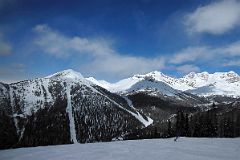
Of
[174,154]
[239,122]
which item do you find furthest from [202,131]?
[174,154]

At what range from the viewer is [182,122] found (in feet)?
303

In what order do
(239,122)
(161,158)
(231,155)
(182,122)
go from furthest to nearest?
(239,122) → (182,122) → (231,155) → (161,158)

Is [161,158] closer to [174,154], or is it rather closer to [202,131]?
[174,154]

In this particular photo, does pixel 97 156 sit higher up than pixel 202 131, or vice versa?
pixel 202 131

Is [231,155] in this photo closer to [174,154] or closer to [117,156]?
[174,154]

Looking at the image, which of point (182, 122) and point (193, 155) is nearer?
point (193, 155)

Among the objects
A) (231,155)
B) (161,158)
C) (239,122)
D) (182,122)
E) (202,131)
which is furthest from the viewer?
(239,122)

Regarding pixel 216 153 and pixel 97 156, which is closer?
pixel 97 156

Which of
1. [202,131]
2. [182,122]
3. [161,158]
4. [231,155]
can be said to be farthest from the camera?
[182,122]

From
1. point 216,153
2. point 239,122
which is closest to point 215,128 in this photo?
point 239,122

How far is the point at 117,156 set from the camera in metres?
20.3

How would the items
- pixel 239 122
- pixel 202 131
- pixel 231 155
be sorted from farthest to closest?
pixel 239 122 < pixel 202 131 < pixel 231 155

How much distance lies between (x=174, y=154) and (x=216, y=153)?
121 inches

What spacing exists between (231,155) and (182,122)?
72.8m
